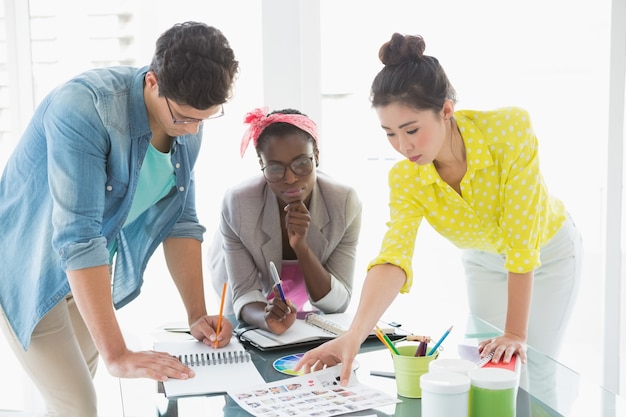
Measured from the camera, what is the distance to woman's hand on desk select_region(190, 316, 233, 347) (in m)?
1.58

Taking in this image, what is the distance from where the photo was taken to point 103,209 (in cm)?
146

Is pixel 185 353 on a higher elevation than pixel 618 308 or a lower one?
higher

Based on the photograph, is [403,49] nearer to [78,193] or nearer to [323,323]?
[323,323]

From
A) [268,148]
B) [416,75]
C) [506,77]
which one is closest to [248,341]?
[268,148]

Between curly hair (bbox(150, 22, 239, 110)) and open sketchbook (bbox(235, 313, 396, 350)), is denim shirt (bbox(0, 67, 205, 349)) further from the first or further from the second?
open sketchbook (bbox(235, 313, 396, 350))

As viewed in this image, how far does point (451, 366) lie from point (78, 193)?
0.81 metres

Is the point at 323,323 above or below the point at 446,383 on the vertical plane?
below

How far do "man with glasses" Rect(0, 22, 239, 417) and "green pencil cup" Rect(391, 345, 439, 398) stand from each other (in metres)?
0.44

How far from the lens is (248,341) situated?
1.62 m

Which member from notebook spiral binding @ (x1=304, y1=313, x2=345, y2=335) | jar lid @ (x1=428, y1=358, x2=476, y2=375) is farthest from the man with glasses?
jar lid @ (x1=428, y1=358, x2=476, y2=375)

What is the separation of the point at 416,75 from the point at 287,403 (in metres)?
0.83

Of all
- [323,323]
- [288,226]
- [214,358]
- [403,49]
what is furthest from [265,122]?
[214,358]

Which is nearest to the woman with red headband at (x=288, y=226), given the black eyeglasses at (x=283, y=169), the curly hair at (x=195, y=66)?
the black eyeglasses at (x=283, y=169)

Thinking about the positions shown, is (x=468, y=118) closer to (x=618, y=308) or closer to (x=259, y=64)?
(x=259, y=64)
